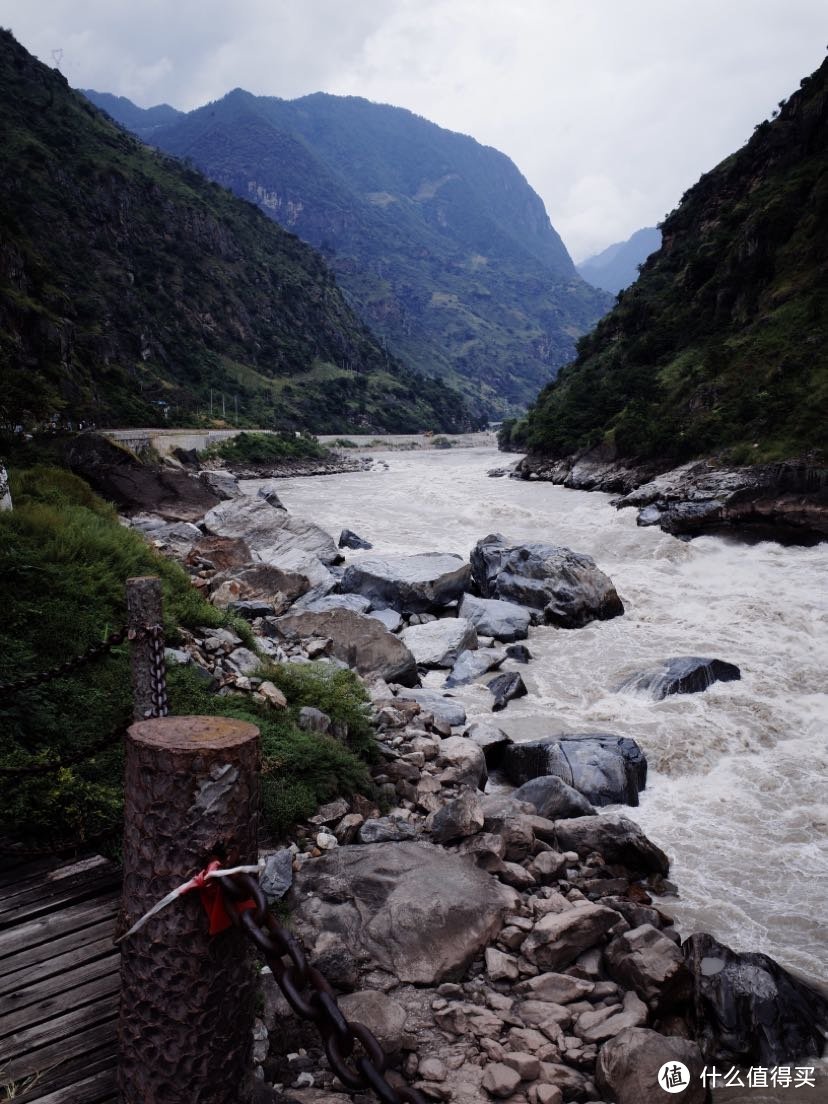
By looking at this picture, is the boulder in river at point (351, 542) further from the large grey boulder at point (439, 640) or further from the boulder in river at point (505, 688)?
the boulder in river at point (505, 688)

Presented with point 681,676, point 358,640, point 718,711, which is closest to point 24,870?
point 358,640

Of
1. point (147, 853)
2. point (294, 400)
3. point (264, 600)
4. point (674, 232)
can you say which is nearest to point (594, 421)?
point (674, 232)

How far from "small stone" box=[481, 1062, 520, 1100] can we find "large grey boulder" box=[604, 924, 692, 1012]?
1.12 meters

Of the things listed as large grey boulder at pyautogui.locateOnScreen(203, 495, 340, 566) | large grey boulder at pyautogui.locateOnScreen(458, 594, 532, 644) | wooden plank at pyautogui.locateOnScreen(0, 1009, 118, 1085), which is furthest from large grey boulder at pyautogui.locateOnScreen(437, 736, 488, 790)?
large grey boulder at pyautogui.locateOnScreen(203, 495, 340, 566)

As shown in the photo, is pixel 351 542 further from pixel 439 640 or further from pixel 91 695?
pixel 91 695

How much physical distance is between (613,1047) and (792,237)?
46.5 meters

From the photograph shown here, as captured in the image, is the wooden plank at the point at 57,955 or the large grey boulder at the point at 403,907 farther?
the large grey boulder at the point at 403,907

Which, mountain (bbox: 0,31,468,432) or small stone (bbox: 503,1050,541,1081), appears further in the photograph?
mountain (bbox: 0,31,468,432)

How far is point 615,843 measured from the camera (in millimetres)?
6105

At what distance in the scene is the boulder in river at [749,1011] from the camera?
13.7 feet

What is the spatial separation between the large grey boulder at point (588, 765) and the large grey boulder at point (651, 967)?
296cm

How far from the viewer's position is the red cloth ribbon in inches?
74.0

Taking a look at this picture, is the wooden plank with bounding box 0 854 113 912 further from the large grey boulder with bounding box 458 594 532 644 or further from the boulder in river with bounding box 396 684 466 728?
the large grey boulder with bounding box 458 594 532 644

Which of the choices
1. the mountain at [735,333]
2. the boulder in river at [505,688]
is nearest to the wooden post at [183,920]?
the boulder in river at [505,688]
